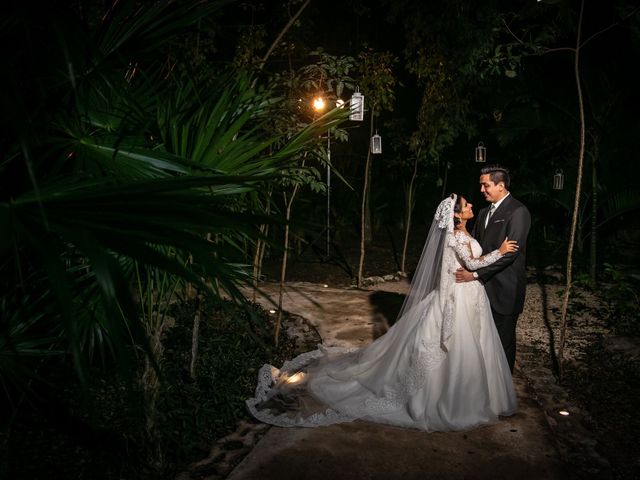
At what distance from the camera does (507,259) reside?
4.23 meters

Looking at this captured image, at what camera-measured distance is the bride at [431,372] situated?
12.6 ft

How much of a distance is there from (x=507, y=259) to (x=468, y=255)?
39cm

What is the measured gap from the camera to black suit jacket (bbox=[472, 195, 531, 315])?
4.25 meters

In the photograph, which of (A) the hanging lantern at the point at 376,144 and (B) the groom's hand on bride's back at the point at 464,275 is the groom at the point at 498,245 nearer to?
(B) the groom's hand on bride's back at the point at 464,275

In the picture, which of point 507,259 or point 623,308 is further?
point 623,308

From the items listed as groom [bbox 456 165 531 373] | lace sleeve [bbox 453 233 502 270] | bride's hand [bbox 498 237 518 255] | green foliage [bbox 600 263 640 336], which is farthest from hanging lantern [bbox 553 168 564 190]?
lace sleeve [bbox 453 233 502 270]

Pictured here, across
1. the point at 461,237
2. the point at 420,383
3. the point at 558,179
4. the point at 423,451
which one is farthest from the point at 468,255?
the point at 558,179

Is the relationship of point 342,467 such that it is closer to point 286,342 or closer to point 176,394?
point 176,394

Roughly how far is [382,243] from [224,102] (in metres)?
10.3

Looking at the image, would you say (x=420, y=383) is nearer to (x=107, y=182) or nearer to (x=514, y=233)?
(x=514, y=233)

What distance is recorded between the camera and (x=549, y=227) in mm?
11977

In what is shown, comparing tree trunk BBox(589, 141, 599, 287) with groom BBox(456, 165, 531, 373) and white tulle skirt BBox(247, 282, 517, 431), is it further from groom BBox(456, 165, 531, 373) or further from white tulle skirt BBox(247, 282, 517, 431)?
white tulle skirt BBox(247, 282, 517, 431)

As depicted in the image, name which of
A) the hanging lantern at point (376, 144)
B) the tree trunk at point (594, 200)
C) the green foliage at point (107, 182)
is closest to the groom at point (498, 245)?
the green foliage at point (107, 182)

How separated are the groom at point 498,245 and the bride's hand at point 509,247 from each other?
0.05 meters
